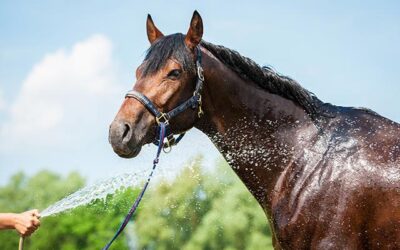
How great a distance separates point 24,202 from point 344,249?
34.4 metres

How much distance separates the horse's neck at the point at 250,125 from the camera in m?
5.46

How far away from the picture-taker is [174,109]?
5578 mm

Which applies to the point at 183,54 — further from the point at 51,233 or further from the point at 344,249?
the point at 51,233

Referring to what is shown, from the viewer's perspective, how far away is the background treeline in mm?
31453

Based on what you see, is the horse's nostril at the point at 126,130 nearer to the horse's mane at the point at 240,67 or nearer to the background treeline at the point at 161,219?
the horse's mane at the point at 240,67

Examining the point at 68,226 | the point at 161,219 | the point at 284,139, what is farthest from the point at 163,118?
the point at 161,219

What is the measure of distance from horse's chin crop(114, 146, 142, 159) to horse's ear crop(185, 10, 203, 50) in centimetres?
111

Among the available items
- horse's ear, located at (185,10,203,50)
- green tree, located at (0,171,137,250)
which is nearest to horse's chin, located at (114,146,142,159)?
horse's ear, located at (185,10,203,50)

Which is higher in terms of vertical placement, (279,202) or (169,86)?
(169,86)

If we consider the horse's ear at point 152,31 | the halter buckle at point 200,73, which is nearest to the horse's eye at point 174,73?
the halter buckle at point 200,73

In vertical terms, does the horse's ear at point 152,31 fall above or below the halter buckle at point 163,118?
above

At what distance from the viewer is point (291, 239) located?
5051mm

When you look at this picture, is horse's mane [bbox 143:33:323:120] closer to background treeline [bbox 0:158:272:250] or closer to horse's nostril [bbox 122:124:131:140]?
horse's nostril [bbox 122:124:131:140]

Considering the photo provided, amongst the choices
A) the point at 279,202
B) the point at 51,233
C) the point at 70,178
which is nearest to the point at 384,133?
the point at 279,202
